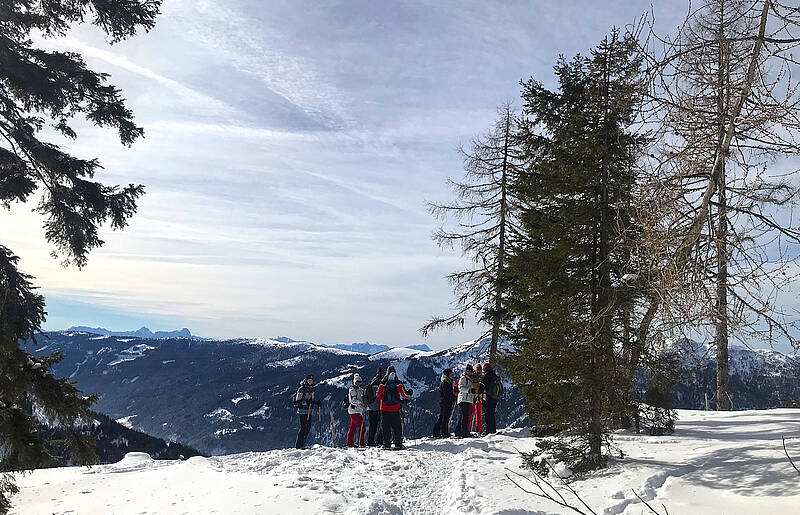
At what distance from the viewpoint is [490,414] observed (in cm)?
1556

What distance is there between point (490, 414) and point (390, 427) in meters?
3.92

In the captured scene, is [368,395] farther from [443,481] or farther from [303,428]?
[443,481]

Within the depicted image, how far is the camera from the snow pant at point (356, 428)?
47.0 feet

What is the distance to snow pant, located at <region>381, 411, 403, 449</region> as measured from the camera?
→ 13.2 metres

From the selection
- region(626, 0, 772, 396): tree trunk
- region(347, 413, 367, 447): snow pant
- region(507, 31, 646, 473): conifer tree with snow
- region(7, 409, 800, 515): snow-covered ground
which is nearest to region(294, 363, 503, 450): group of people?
region(347, 413, 367, 447): snow pant

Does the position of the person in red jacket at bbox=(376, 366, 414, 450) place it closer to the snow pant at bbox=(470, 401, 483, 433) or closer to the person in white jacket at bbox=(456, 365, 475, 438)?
the person in white jacket at bbox=(456, 365, 475, 438)

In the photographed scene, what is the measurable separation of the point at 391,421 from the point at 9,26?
11694 mm

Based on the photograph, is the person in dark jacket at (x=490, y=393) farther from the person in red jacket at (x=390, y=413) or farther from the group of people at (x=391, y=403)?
the person in red jacket at (x=390, y=413)

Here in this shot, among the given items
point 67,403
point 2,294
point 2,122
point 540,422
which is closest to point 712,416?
point 540,422

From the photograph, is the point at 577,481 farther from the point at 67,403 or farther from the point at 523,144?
the point at 523,144

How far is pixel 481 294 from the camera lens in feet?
62.0

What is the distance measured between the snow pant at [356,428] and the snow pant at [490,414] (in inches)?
156

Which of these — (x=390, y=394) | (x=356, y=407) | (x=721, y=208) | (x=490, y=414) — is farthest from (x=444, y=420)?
(x=721, y=208)

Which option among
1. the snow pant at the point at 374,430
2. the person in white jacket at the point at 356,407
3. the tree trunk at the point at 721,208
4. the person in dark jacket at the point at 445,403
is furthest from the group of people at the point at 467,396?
the tree trunk at the point at 721,208
